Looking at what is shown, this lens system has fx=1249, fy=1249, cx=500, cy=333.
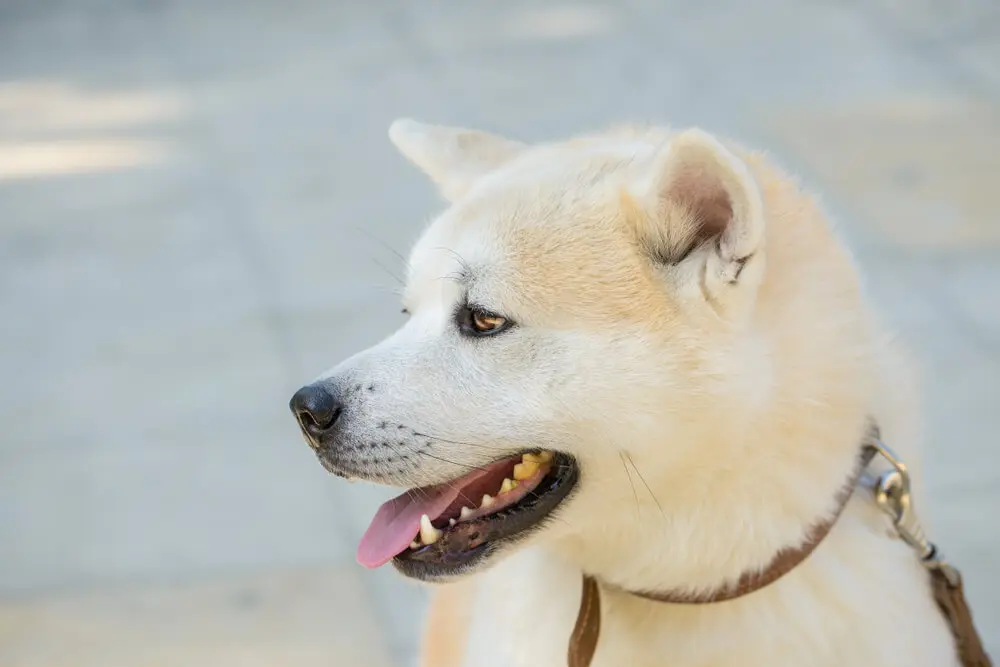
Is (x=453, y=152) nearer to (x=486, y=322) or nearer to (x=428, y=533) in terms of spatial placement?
(x=486, y=322)

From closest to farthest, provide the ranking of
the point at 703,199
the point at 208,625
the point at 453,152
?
the point at 703,199, the point at 453,152, the point at 208,625

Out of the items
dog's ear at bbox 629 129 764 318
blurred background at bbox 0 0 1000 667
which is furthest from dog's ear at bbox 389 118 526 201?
blurred background at bbox 0 0 1000 667

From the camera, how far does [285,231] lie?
16.3ft

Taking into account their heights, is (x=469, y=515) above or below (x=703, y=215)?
below

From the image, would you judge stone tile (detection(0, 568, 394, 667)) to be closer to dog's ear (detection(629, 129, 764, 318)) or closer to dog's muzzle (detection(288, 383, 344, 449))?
dog's muzzle (detection(288, 383, 344, 449))

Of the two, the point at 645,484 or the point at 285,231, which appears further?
the point at 285,231

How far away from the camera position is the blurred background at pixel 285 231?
345 centimetres

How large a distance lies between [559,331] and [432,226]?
41 centimetres

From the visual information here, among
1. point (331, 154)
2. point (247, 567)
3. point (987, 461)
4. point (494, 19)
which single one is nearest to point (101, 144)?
point (331, 154)

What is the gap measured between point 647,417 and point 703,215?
1.10 feet

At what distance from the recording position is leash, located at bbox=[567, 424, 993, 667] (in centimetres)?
207

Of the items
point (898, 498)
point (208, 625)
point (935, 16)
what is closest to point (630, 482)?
point (898, 498)

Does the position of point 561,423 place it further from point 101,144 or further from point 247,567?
point 101,144

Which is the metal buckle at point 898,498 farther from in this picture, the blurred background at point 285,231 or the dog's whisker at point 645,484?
the blurred background at point 285,231
